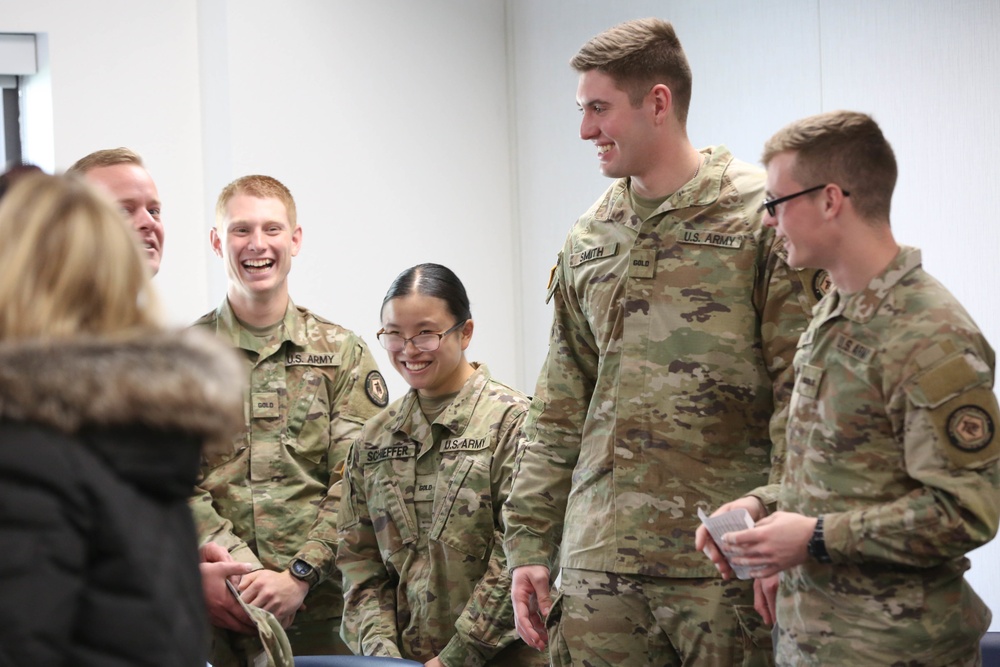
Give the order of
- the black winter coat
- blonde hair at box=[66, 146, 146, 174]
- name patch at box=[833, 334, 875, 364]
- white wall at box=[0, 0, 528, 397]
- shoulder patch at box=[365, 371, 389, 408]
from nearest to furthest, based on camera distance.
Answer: the black winter coat → name patch at box=[833, 334, 875, 364] → blonde hair at box=[66, 146, 146, 174] → shoulder patch at box=[365, 371, 389, 408] → white wall at box=[0, 0, 528, 397]

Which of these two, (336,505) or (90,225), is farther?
(336,505)

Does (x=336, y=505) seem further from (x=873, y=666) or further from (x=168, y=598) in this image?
(x=168, y=598)

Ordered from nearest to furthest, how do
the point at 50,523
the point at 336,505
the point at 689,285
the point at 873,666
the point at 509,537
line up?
the point at 50,523
the point at 873,666
the point at 689,285
the point at 509,537
the point at 336,505

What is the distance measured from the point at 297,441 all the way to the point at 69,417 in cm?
187

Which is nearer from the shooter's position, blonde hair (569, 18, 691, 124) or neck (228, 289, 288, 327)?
blonde hair (569, 18, 691, 124)

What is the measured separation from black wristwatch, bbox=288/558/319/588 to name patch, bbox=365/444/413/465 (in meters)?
0.28

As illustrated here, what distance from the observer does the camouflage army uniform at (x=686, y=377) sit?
2215 millimetres

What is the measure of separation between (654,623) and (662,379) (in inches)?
17.5

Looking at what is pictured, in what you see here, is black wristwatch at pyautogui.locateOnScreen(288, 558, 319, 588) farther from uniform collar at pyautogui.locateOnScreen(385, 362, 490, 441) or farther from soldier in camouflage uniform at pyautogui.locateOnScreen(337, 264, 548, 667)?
uniform collar at pyautogui.locateOnScreen(385, 362, 490, 441)

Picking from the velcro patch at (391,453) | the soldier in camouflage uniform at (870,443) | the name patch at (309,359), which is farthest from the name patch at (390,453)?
the soldier in camouflage uniform at (870,443)

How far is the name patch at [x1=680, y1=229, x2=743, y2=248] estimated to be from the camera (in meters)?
2.25

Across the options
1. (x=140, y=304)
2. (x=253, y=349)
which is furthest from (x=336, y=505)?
(x=140, y=304)

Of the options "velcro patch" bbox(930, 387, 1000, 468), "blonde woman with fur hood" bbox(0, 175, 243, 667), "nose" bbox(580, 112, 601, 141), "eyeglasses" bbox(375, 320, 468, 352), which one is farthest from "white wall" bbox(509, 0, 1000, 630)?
"blonde woman with fur hood" bbox(0, 175, 243, 667)

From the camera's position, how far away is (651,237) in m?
2.31
